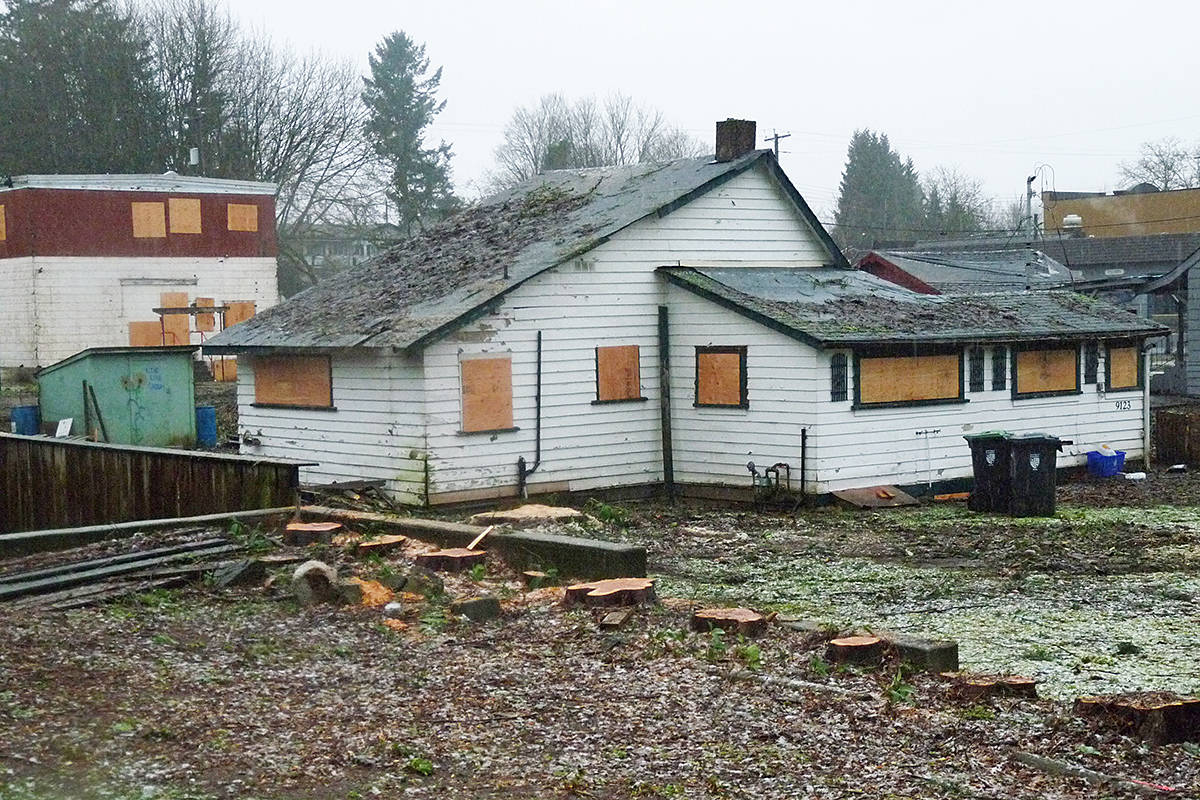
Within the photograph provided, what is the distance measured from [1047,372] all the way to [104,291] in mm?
25283

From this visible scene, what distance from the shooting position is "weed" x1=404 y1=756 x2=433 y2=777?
7215 mm

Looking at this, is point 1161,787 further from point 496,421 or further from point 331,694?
point 496,421

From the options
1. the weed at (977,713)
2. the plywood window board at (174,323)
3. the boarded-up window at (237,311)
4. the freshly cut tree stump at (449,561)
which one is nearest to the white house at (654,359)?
the freshly cut tree stump at (449,561)

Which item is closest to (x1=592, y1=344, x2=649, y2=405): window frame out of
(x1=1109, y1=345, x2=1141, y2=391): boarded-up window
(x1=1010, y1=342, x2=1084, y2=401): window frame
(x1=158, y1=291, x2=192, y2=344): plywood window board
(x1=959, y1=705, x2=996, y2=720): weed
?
(x1=1010, y1=342, x2=1084, y2=401): window frame

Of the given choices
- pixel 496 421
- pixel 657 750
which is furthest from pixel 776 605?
pixel 496 421

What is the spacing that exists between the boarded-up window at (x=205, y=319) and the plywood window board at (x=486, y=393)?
21075 millimetres

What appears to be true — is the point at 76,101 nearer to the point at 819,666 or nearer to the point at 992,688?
the point at 819,666

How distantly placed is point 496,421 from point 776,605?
8.00 m

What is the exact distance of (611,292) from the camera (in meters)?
20.9

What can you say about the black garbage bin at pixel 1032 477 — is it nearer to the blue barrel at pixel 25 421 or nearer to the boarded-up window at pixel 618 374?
the boarded-up window at pixel 618 374

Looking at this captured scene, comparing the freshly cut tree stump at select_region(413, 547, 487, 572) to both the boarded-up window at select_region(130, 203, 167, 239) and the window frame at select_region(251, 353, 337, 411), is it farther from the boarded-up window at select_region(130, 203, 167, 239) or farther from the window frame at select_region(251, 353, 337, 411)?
the boarded-up window at select_region(130, 203, 167, 239)

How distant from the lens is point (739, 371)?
20.5 metres

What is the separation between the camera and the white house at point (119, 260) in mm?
36531

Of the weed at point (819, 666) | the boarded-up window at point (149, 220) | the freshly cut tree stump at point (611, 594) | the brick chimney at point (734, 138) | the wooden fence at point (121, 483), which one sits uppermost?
the boarded-up window at point (149, 220)
